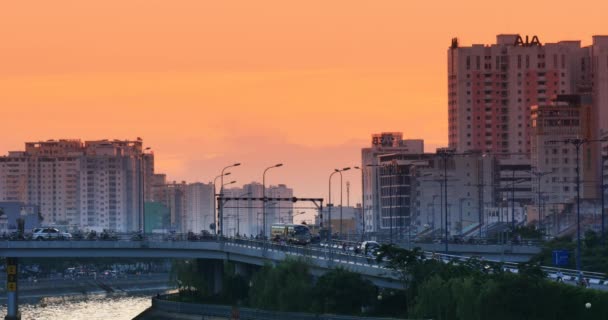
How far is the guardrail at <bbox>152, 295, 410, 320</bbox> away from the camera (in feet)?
460

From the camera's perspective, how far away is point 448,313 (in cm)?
12269

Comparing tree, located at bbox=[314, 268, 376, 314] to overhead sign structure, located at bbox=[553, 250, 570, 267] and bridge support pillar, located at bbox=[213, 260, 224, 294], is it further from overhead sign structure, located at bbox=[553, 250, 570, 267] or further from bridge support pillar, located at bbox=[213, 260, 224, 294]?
bridge support pillar, located at bbox=[213, 260, 224, 294]

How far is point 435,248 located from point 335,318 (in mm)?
56845

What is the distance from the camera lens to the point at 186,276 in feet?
616

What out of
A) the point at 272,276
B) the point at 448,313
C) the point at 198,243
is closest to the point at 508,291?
the point at 448,313

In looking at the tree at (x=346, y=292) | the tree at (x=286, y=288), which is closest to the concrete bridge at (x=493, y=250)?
the tree at (x=286, y=288)

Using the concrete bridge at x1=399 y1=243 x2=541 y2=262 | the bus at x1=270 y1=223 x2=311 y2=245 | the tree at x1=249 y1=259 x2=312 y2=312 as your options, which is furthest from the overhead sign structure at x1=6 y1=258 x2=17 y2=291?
the concrete bridge at x1=399 y1=243 x2=541 y2=262

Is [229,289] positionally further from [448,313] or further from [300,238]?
[448,313]

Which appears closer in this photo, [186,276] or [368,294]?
[368,294]

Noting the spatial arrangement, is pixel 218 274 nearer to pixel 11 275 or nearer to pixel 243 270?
pixel 243 270

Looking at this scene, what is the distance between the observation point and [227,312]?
15750 cm

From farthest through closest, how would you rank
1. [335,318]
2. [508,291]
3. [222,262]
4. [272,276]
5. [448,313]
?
[222,262] < [272,276] < [335,318] < [448,313] < [508,291]

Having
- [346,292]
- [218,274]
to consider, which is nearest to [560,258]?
[346,292]

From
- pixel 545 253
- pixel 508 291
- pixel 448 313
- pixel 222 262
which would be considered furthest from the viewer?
pixel 222 262
